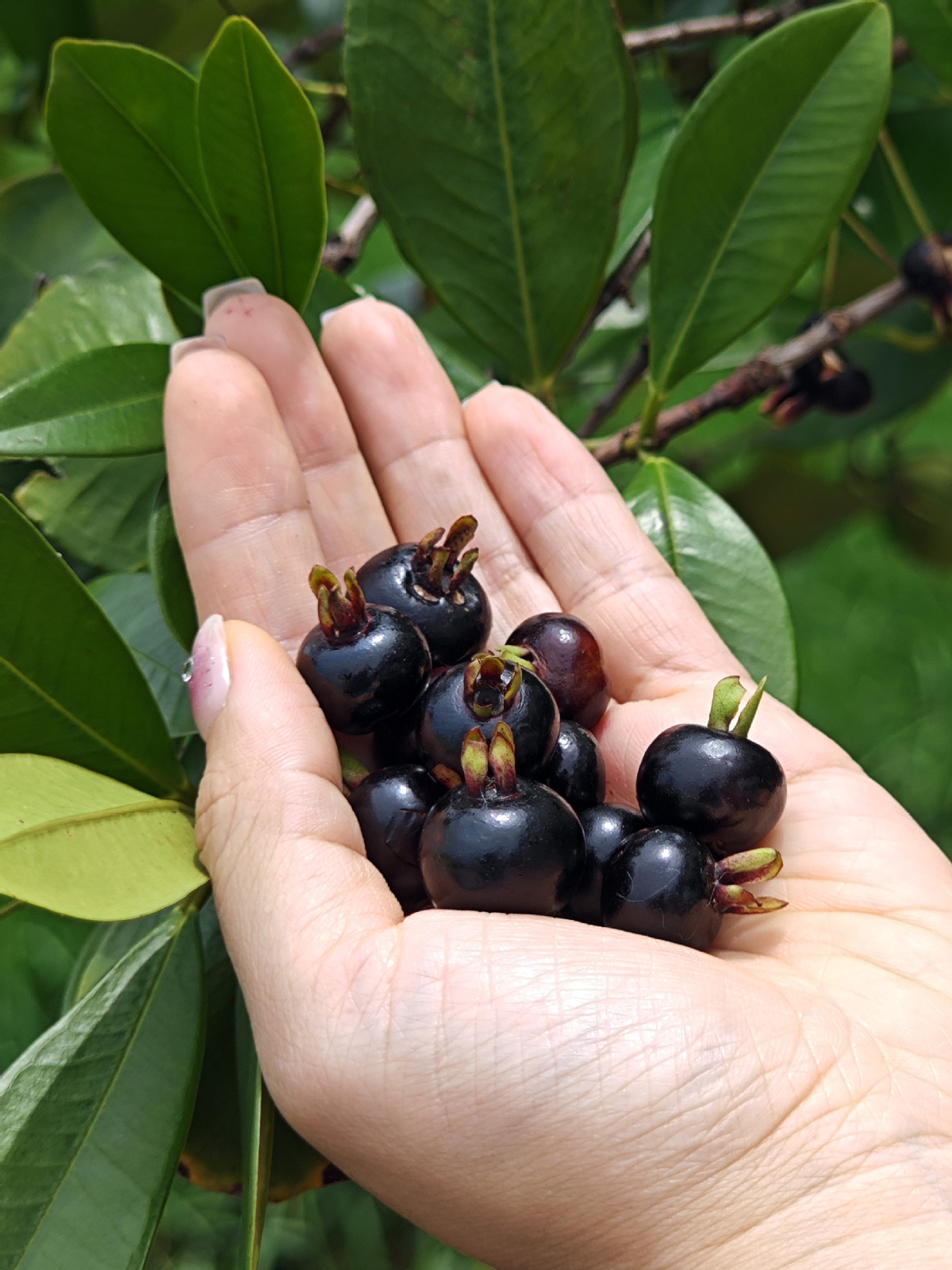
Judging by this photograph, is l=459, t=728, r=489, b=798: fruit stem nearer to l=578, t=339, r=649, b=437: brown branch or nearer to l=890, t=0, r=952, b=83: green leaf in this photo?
l=578, t=339, r=649, b=437: brown branch

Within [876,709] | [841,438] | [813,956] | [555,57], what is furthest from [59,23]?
[876,709]

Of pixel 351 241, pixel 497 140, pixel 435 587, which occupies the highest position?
pixel 497 140

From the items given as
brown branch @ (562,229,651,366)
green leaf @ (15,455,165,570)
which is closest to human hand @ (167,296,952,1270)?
green leaf @ (15,455,165,570)

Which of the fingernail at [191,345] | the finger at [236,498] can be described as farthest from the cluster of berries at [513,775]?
the fingernail at [191,345]

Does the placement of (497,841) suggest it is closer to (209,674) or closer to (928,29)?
(209,674)

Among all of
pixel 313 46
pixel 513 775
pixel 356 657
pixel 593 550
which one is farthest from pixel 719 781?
pixel 313 46

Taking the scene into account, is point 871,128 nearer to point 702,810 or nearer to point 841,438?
point 841,438
